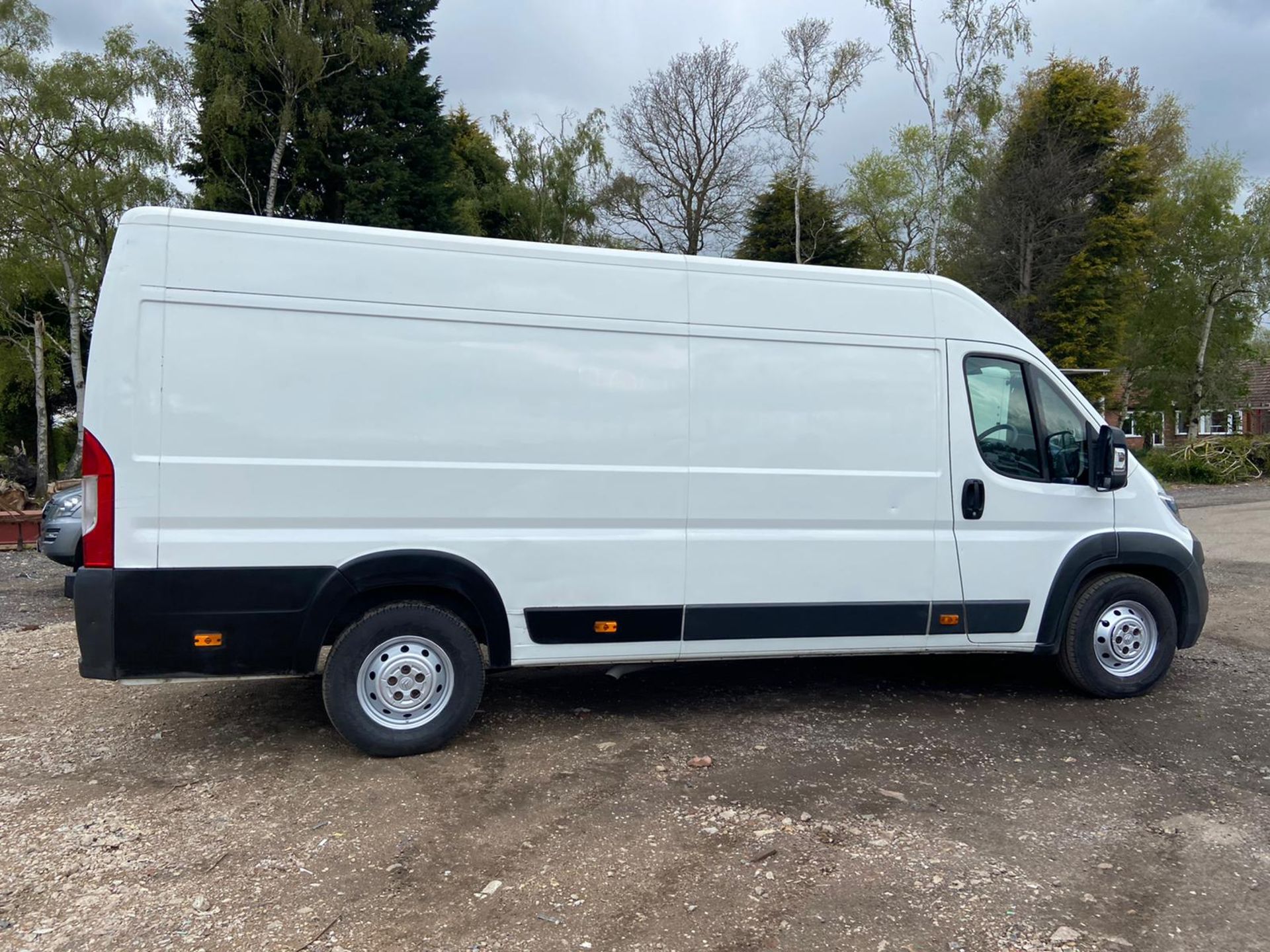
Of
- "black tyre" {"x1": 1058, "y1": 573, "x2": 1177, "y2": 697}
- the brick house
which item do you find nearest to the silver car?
"black tyre" {"x1": 1058, "y1": 573, "x2": 1177, "y2": 697}

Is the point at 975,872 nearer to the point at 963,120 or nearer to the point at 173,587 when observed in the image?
the point at 173,587

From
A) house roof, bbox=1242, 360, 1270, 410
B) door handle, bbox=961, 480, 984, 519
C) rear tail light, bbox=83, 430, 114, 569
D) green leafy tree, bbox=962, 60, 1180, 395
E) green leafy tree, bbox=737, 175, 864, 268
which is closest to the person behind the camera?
rear tail light, bbox=83, 430, 114, 569

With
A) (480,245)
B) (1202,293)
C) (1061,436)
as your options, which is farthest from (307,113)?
(1202,293)

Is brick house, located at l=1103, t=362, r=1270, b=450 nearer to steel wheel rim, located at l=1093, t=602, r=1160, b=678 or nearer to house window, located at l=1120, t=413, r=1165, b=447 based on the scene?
house window, located at l=1120, t=413, r=1165, b=447

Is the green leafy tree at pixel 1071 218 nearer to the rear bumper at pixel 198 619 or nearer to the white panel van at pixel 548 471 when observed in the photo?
the white panel van at pixel 548 471

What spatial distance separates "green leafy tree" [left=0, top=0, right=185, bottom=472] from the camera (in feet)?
63.7

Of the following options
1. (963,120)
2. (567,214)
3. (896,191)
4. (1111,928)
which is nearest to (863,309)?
(1111,928)

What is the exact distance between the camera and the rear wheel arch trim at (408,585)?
14.5 ft

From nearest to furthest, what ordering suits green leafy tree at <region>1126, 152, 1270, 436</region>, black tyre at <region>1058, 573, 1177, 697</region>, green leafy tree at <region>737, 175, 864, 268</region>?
black tyre at <region>1058, 573, 1177, 697</region>, green leafy tree at <region>737, 175, 864, 268</region>, green leafy tree at <region>1126, 152, 1270, 436</region>

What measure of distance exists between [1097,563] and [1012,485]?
0.74 metres

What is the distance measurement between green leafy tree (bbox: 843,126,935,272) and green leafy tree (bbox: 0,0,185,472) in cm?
2349

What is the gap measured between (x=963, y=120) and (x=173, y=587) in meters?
21.5

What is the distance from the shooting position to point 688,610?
4902mm

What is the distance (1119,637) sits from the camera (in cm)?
566
